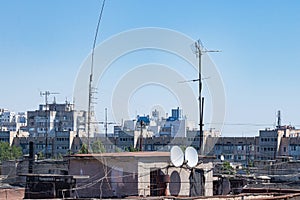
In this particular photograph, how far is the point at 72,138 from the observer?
6762 centimetres

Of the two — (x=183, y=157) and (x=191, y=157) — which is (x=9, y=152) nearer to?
(x=191, y=157)

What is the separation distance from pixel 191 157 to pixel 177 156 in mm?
517

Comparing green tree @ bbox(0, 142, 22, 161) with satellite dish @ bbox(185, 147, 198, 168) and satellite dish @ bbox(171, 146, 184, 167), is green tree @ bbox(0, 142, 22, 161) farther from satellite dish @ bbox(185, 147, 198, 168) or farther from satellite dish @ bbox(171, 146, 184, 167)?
satellite dish @ bbox(171, 146, 184, 167)

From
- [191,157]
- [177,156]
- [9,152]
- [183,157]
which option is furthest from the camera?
[9,152]

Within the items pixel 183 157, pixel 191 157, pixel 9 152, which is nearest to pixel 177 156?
pixel 183 157

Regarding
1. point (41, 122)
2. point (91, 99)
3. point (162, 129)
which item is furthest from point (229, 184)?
point (41, 122)

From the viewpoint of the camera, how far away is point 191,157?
14.7 meters

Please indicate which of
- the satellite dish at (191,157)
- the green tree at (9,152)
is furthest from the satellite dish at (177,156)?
the green tree at (9,152)

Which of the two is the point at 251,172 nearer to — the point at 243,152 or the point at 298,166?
the point at 298,166

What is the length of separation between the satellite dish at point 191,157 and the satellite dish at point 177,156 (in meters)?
0.19

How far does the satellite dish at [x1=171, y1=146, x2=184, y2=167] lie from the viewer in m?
14.2

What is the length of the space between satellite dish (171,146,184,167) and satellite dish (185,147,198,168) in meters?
0.19

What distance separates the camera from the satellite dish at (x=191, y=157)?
14523 mm

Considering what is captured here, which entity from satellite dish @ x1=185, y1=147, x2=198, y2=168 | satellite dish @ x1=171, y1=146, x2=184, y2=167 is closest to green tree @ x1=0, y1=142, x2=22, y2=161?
satellite dish @ x1=185, y1=147, x2=198, y2=168
